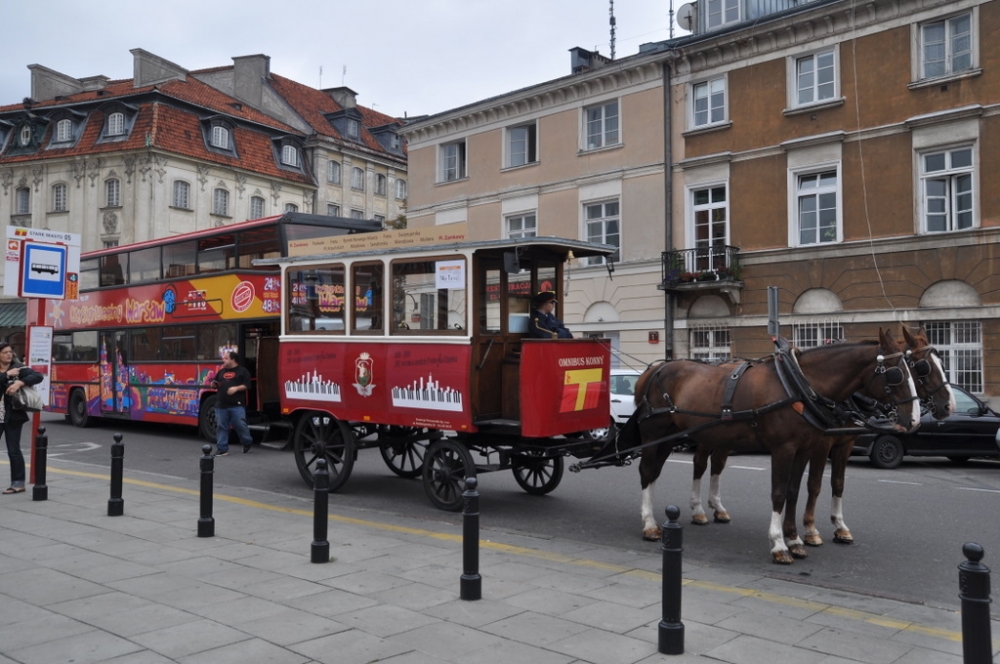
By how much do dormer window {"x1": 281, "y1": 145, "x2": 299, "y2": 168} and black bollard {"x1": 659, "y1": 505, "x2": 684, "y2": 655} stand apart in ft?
155

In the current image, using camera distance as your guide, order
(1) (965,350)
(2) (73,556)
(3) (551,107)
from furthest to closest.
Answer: (3) (551,107) < (1) (965,350) < (2) (73,556)

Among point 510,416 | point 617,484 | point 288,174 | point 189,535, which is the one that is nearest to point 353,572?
point 189,535

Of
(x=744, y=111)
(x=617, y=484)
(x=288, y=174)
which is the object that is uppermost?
(x=288, y=174)

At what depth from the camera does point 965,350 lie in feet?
67.4

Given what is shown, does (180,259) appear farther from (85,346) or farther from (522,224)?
(522,224)

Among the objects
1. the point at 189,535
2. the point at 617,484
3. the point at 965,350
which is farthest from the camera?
the point at 965,350

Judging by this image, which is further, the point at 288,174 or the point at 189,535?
the point at 288,174

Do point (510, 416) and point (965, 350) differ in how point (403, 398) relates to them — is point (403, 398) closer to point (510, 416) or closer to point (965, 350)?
point (510, 416)

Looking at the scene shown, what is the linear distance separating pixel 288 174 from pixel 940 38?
35.9 meters

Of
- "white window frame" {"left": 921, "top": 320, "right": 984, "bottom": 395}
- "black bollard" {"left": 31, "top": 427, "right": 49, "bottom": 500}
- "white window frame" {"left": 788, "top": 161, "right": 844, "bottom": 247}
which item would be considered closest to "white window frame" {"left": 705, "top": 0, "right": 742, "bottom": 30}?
"white window frame" {"left": 788, "top": 161, "right": 844, "bottom": 247}

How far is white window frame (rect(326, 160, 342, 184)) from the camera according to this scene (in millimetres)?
51312

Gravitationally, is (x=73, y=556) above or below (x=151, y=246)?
below

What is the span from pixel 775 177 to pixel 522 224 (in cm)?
924

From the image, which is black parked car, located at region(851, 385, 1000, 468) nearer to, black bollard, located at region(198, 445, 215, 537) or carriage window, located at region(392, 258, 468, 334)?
carriage window, located at region(392, 258, 468, 334)
